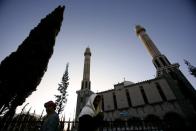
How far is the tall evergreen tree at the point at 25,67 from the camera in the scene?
856 centimetres

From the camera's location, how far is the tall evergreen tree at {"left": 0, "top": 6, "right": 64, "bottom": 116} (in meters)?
8.56

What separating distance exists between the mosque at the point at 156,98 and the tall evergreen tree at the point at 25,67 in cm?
1878

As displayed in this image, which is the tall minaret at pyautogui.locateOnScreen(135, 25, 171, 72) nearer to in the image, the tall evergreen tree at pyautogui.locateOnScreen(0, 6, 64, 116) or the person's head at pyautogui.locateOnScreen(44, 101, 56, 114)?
the tall evergreen tree at pyautogui.locateOnScreen(0, 6, 64, 116)

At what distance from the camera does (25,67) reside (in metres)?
9.30

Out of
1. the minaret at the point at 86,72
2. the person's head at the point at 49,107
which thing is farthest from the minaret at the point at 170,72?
the person's head at the point at 49,107

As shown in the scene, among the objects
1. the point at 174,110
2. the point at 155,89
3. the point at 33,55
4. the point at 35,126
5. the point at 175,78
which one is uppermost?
the point at 175,78

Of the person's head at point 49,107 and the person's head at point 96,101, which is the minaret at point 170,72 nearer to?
the person's head at point 96,101

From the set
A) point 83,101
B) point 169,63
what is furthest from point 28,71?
point 169,63

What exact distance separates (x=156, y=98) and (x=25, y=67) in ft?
71.6

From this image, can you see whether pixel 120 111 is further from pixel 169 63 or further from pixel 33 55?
pixel 33 55

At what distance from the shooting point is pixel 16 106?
941 centimetres

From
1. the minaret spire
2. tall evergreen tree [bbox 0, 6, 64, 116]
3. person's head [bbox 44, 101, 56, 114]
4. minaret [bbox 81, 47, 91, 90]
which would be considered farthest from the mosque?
person's head [bbox 44, 101, 56, 114]

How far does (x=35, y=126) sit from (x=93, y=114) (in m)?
5.57

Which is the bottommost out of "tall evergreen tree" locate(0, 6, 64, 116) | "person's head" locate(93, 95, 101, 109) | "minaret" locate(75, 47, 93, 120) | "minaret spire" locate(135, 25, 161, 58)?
"person's head" locate(93, 95, 101, 109)
